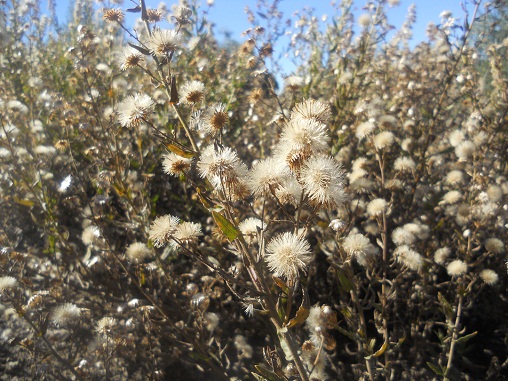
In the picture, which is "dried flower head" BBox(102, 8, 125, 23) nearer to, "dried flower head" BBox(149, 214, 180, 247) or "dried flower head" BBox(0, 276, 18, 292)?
"dried flower head" BBox(149, 214, 180, 247)

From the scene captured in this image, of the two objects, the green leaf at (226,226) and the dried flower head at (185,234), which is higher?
the dried flower head at (185,234)

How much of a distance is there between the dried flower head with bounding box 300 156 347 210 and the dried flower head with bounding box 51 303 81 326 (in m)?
1.55

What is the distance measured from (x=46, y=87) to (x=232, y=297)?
9.78 ft

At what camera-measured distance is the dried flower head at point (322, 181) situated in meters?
1.05

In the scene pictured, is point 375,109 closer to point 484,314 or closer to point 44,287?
point 484,314

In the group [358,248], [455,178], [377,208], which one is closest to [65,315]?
[358,248]

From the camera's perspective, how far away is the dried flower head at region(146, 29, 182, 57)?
1.27 m

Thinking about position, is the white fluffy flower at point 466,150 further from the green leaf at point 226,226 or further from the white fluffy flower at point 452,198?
the green leaf at point 226,226

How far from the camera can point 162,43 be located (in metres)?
1.27

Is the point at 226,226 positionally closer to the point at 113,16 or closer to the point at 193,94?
the point at 193,94

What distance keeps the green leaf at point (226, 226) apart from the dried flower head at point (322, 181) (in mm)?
202

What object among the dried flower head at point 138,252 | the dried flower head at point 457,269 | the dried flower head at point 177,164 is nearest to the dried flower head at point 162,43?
the dried flower head at point 177,164

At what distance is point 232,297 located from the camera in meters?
2.74

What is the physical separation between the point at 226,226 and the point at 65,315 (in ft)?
4.66
